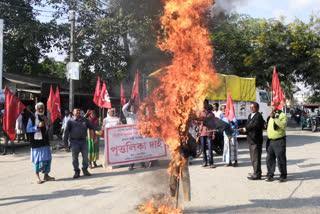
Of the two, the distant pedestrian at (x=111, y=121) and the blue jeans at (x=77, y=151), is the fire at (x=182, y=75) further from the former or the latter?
the distant pedestrian at (x=111, y=121)

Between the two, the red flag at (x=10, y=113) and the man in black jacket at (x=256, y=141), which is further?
the red flag at (x=10, y=113)

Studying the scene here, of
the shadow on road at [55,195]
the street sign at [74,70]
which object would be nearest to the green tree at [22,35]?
the street sign at [74,70]

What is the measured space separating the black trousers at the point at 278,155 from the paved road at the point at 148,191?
312mm

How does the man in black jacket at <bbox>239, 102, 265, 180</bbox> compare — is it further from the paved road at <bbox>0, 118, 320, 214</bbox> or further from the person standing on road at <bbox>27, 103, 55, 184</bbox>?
the person standing on road at <bbox>27, 103, 55, 184</bbox>

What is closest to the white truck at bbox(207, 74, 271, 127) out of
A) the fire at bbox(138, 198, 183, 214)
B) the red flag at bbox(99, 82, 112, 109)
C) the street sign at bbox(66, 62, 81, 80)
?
the red flag at bbox(99, 82, 112, 109)

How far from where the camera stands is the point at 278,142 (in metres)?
6.73

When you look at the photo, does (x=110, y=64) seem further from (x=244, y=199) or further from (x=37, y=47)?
(x=244, y=199)

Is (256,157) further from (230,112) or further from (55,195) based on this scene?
(55,195)

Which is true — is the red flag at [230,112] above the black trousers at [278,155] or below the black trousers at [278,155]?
above

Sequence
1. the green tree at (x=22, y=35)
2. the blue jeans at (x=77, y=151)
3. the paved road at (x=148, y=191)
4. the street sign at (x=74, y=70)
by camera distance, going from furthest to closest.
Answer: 1. the green tree at (x=22, y=35)
2. the street sign at (x=74, y=70)
3. the blue jeans at (x=77, y=151)
4. the paved road at (x=148, y=191)

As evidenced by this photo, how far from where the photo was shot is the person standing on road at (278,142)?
6.65 meters

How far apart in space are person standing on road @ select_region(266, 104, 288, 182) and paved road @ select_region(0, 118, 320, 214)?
1.08 ft

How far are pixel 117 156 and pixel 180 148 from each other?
365 centimetres

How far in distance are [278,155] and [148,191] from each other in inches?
117
